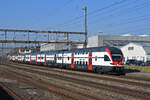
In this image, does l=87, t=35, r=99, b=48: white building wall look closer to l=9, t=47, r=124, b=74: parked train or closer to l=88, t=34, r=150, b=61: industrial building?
l=88, t=34, r=150, b=61: industrial building

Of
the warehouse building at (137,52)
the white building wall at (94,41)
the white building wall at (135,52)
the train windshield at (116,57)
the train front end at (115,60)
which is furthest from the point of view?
the white building wall at (94,41)

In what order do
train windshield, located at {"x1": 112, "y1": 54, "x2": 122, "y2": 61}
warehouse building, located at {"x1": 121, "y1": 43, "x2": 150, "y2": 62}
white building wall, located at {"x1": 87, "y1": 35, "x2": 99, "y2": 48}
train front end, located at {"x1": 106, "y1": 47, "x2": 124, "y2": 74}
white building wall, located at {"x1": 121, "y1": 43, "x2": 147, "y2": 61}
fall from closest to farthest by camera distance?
train front end, located at {"x1": 106, "y1": 47, "x2": 124, "y2": 74} < train windshield, located at {"x1": 112, "y1": 54, "x2": 122, "y2": 61} < warehouse building, located at {"x1": 121, "y1": 43, "x2": 150, "y2": 62} < white building wall, located at {"x1": 121, "y1": 43, "x2": 147, "y2": 61} < white building wall, located at {"x1": 87, "y1": 35, "x2": 99, "y2": 48}

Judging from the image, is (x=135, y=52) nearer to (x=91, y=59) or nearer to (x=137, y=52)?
(x=137, y=52)

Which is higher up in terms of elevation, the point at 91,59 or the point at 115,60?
the point at 91,59

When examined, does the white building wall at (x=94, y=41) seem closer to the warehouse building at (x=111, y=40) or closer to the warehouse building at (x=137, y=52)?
the warehouse building at (x=111, y=40)

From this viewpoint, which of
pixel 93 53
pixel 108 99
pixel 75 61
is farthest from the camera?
pixel 75 61

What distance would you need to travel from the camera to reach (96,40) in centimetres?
9556

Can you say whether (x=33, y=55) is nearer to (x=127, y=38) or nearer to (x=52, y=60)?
(x=52, y=60)

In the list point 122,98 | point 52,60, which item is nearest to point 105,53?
point 122,98

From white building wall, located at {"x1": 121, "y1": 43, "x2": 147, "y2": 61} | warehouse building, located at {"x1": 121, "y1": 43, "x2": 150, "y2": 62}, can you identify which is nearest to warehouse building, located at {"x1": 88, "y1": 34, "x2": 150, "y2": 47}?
white building wall, located at {"x1": 121, "y1": 43, "x2": 147, "y2": 61}

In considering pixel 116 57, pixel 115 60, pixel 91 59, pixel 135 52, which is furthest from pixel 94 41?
pixel 115 60

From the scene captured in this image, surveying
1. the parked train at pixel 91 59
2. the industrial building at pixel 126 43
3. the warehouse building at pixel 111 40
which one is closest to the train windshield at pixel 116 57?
the parked train at pixel 91 59

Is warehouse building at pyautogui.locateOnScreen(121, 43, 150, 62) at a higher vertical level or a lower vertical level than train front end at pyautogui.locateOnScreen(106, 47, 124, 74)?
higher

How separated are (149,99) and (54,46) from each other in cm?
8679
